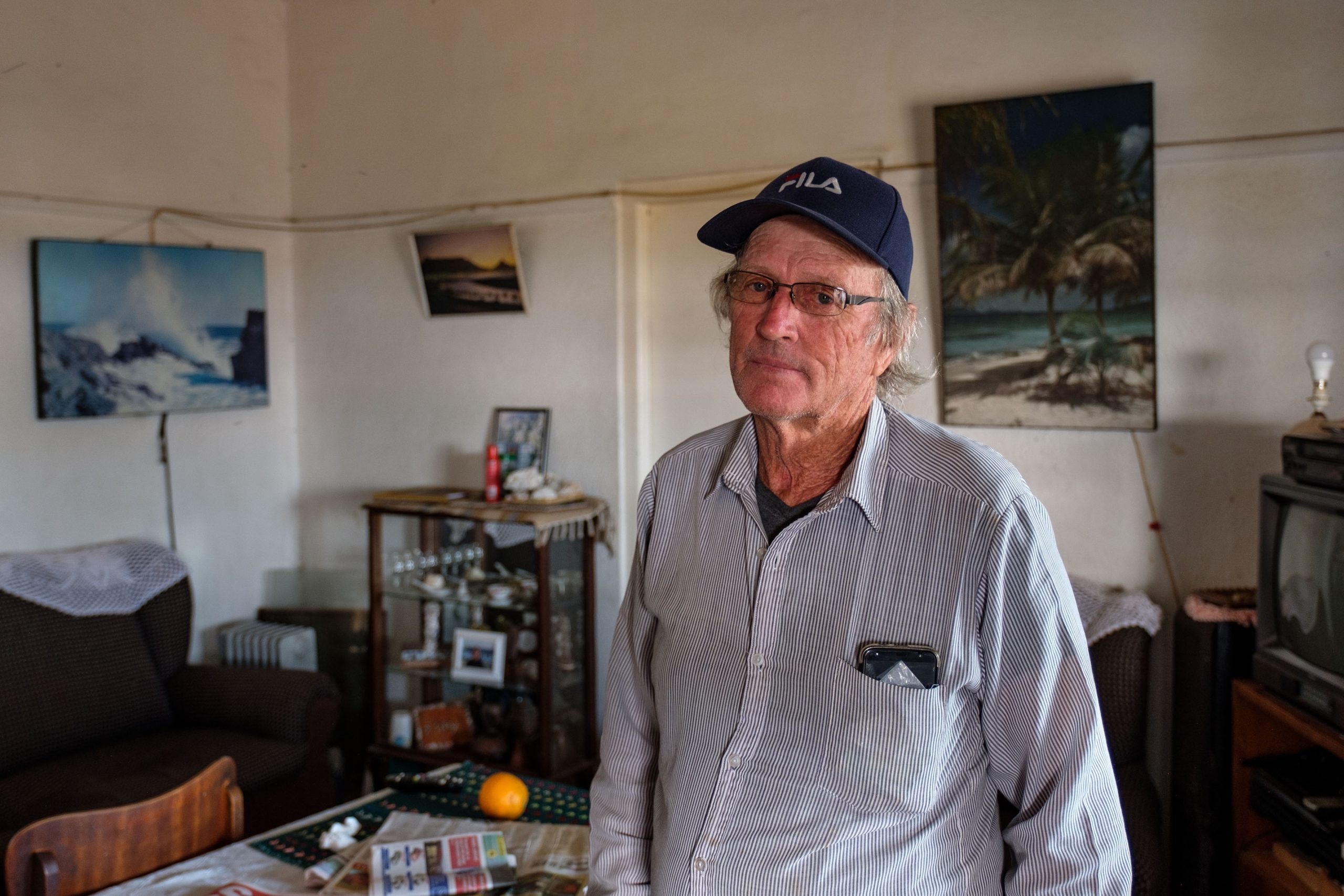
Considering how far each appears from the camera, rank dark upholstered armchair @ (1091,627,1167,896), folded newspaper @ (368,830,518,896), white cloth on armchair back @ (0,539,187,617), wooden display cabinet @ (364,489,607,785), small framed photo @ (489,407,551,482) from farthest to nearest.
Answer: small framed photo @ (489,407,551,482), wooden display cabinet @ (364,489,607,785), white cloth on armchair back @ (0,539,187,617), dark upholstered armchair @ (1091,627,1167,896), folded newspaper @ (368,830,518,896)

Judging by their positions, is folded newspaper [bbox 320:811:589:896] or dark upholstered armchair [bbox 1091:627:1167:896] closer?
folded newspaper [bbox 320:811:589:896]

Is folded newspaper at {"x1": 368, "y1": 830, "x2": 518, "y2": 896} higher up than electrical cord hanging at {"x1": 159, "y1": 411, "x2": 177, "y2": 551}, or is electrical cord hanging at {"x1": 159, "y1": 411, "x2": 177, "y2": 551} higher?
electrical cord hanging at {"x1": 159, "y1": 411, "x2": 177, "y2": 551}

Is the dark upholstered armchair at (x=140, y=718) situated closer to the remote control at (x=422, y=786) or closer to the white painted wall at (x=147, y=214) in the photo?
the white painted wall at (x=147, y=214)

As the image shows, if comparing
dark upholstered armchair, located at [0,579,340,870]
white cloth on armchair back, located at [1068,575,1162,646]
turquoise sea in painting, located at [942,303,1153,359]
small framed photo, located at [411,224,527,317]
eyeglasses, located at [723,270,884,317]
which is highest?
small framed photo, located at [411,224,527,317]

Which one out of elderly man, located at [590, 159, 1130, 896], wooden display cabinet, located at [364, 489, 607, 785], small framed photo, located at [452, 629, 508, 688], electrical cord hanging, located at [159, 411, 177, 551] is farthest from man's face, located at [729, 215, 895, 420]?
electrical cord hanging, located at [159, 411, 177, 551]

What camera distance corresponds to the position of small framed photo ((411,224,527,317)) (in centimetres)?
388

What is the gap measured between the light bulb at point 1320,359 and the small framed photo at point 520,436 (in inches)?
97.1

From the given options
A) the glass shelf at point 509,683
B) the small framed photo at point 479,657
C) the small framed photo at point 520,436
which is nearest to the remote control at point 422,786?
the glass shelf at point 509,683

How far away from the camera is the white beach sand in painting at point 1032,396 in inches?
116

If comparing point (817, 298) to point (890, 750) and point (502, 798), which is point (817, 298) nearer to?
point (890, 750)

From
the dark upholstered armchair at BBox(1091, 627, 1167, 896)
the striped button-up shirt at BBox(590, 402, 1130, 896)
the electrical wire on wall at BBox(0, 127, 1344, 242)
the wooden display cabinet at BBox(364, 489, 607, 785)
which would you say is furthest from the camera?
the wooden display cabinet at BBox(364, 489, 607, 785)

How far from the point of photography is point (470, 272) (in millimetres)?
3988

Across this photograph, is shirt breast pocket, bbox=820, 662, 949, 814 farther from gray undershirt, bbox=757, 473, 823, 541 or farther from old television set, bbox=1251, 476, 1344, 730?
old television set, bbox=1251, 476, 1344, 730

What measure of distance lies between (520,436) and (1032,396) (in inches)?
74.3
